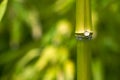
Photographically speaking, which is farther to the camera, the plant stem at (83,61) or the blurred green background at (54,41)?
the blurred green background at (54,41)

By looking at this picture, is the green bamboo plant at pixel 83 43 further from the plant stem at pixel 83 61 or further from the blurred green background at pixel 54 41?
the blurred green background at pixel 54 41

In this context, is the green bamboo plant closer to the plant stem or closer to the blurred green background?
the plant stem

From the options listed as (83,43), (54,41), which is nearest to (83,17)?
(83,43)

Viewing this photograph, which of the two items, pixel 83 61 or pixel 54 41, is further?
pixel 54 41

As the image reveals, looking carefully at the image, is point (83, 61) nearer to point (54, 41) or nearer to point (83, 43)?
point (83, 43)

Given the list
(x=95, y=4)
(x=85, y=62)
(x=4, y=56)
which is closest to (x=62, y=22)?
(x=95, y=4)

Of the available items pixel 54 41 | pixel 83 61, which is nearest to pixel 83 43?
pixel 83 61

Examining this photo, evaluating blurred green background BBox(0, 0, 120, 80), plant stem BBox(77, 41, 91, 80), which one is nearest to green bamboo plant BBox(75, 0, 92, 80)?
plant stem BBox(77, 41, 91, 80)

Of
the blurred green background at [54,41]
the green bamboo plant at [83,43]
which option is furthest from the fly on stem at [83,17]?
the blurred green background at [54,41]
